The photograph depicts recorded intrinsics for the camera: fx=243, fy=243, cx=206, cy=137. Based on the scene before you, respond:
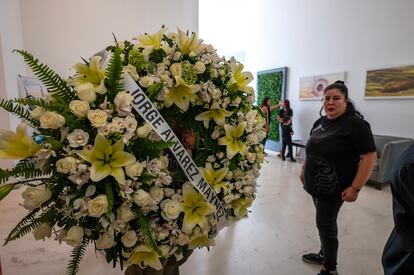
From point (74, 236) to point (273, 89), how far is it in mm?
7017

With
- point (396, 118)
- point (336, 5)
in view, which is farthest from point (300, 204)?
point (336, 5)

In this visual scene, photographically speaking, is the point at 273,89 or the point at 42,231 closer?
the point at 42,231

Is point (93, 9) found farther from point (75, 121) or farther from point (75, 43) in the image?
point (75, 121)

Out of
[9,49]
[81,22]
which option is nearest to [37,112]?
[9,49]

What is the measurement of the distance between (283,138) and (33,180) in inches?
241

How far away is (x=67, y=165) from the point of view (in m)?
0.56

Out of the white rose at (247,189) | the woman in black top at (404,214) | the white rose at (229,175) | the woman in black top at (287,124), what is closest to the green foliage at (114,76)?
the white rose at (229,175)

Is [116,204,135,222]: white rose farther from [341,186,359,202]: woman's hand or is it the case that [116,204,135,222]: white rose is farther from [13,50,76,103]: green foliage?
[341,186,359,202]: woman's hand

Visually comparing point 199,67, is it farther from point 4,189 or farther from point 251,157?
point 4,189

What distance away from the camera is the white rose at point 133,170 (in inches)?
23.2

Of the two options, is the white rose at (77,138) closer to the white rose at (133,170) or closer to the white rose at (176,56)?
the white rose at (133,170)

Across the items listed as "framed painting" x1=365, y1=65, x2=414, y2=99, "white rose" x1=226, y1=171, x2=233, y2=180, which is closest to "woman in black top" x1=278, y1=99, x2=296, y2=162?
"framed painting" x1=365, y1=65, x2=414, y2=99

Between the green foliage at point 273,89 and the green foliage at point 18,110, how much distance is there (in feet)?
22.1

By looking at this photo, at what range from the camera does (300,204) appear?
3.45 m
